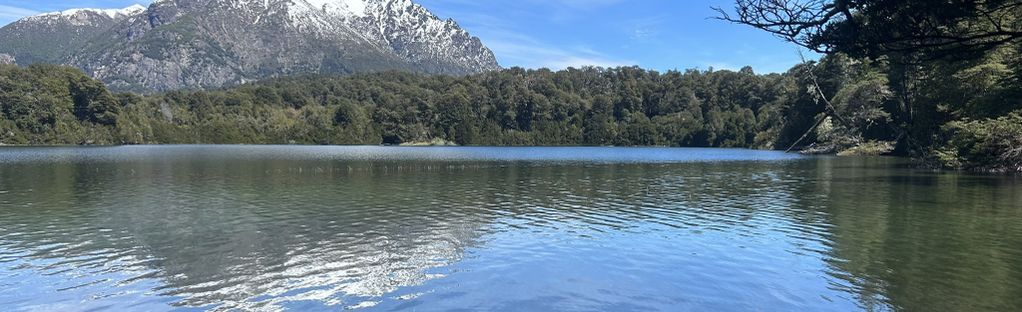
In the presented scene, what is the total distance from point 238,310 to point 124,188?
103 ft

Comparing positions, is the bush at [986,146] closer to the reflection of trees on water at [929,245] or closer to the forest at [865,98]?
the forest at [865,98]

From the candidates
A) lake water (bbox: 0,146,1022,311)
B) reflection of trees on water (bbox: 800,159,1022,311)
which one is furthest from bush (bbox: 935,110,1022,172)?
lake water (bbox: 0,146,1022,311)

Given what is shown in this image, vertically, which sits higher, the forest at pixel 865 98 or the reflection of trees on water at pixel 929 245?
the forest at pixel 865 98

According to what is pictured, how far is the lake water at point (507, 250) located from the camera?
13.9m

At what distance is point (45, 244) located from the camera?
19547 millimetres

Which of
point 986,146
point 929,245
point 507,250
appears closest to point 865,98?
point 986,146

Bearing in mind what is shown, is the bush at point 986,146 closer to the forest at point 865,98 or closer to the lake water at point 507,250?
the forest at point 865,98

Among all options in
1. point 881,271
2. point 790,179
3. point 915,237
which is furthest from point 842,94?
point 881,271

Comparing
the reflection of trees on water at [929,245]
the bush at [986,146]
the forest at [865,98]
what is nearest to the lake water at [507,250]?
the reflection of trees on water at [929,245]

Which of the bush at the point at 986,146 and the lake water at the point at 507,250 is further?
the bush at the point at 986,146

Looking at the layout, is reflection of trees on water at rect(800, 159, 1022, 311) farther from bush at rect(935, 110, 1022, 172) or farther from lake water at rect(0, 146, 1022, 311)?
bush at rect(935, 110, 1022, 172)

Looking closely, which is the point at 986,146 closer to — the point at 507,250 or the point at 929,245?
the point at 929,245

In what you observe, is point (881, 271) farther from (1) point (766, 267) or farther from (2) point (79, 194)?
(2) point (79, 194)

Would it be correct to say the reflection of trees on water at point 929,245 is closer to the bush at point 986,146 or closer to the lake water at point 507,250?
the lake water at point 507,250
